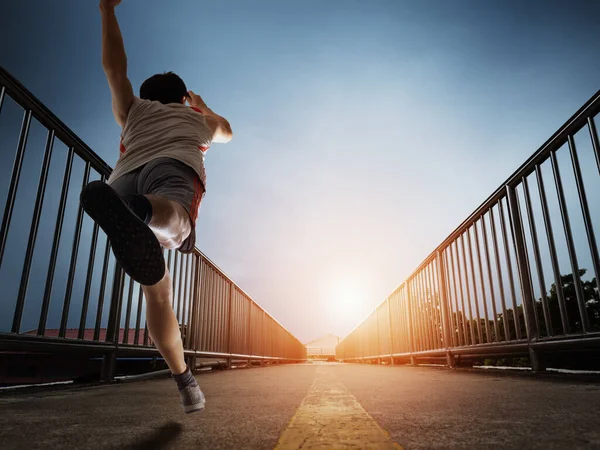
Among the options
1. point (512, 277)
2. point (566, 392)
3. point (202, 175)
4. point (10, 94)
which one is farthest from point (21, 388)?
point (512, 277)

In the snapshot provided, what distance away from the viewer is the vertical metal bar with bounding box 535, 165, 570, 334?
3.06 m

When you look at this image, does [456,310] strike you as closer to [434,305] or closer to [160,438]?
[434,305]

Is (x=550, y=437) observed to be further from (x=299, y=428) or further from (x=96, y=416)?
(x=96, y=416)

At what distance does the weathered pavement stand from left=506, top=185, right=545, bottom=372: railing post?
1300mm

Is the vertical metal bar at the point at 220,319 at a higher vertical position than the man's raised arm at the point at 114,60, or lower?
lower

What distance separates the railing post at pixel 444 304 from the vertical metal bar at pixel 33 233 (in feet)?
15.6

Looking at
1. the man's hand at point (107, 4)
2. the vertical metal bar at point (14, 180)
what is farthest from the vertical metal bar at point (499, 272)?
the vertical metal bar at point (14, 180)

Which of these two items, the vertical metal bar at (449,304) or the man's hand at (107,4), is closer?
the man's hand at (107,4)

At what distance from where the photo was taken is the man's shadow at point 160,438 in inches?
44.8

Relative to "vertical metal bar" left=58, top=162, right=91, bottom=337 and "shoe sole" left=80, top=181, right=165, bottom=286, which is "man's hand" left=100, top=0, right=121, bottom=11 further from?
"vertical metal bar" left=58, top=162, right=91, bottom=337

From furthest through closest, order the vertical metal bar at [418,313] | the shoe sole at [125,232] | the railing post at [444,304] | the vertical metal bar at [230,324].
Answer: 1. the vertical metal bar at [230,324]
2. the vertical metal bar at [418,313]
3. the railing post at [444,304]
4. the shoe sole at [125,232]

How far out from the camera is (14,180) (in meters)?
2.70

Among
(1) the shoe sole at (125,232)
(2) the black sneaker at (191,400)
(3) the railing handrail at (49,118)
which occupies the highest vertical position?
(3) the railing handrail at (49,118)

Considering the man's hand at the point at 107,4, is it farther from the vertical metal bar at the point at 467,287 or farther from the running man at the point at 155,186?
the vertical metal bar at the point at 467,287
